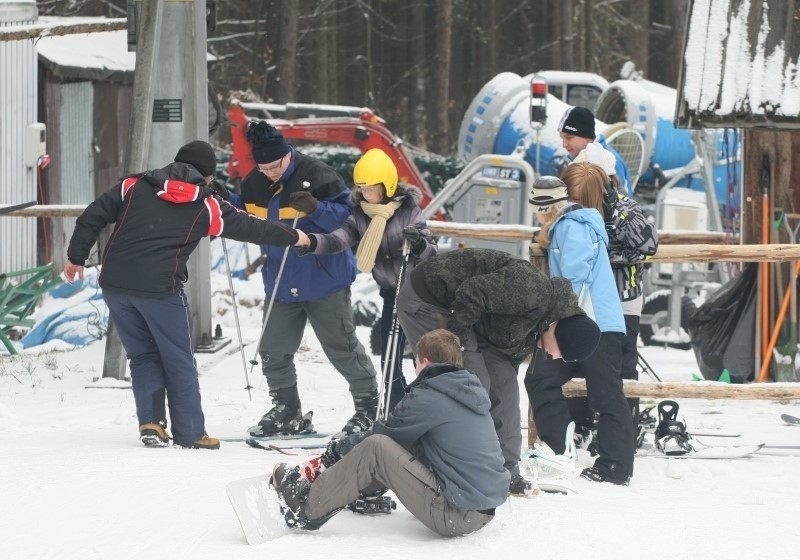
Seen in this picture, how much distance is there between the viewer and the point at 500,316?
5781mm

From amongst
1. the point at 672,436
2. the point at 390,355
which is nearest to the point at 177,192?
the point at 390,355

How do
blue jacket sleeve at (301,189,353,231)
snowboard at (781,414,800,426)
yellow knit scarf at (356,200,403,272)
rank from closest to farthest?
yellow knit scarf at (356,200,403,272) → blue jacket sleeve at (301,189,353,231) → snowboard at (781,414,800,426)

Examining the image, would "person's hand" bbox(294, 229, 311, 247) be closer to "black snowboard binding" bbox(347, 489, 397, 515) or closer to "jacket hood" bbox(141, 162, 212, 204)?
"jacket hood" bbox(141, 162, 212, 204)

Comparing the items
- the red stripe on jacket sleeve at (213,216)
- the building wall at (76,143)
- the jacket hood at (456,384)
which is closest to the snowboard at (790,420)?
the jacket hood at (456,384)

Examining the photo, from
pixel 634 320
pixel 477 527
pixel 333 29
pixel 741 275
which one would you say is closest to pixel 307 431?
pixel 634 320

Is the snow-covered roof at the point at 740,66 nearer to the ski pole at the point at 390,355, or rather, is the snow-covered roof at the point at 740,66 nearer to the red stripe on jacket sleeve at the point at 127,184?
the ski pole at the point at 390,355

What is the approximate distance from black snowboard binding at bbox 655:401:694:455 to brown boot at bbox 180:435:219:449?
232cm

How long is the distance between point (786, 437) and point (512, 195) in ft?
17.5

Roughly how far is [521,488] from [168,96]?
502 cm

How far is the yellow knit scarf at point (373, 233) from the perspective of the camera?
6887mm

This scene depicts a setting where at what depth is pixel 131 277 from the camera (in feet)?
21.6

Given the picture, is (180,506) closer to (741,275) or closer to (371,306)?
(741,275)

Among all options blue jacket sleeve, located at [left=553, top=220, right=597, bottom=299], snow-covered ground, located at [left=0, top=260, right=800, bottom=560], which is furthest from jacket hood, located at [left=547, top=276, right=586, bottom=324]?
snow-covered ground, located at [left=0, top=260, right=800, bottom=560]

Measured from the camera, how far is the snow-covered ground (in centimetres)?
497
